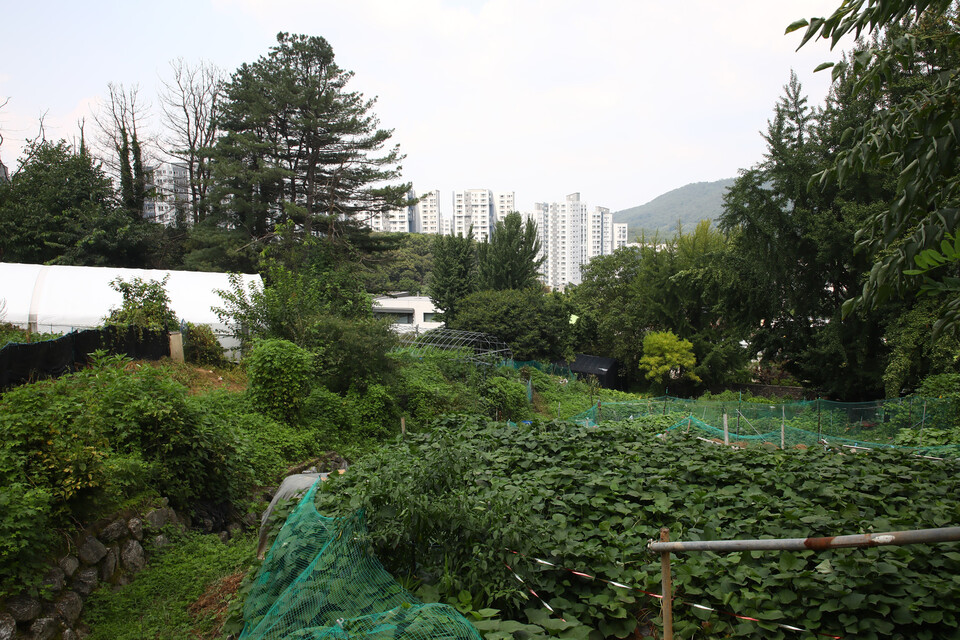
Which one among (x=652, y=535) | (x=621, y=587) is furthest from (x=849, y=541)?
(x=652, y=535)

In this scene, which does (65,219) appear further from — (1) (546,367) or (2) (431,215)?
(2) (431,215)

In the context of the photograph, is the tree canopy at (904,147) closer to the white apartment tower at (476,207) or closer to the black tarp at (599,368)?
the black tarp at (599,368)

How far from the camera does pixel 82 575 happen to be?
4727mm

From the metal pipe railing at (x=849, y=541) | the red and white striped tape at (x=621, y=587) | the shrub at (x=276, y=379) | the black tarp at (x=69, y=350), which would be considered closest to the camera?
the metal pipe railing at (x=849, y=541)

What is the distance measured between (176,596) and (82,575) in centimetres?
80

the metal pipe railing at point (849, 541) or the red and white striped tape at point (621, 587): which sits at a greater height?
the metal pipe railing at point (849, 541)

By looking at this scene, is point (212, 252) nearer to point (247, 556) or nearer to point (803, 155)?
point (247, 556)

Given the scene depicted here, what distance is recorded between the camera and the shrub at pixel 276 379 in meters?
9.43

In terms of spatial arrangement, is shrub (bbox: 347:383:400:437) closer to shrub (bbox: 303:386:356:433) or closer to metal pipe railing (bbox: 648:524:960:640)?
shrub (bbox: 303:386:356:433)

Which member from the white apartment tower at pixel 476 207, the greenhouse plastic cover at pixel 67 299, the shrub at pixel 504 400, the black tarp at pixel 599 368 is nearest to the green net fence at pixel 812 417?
the shrub at pixel 504 400

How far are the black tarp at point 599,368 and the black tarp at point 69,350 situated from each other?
2070 centimetres

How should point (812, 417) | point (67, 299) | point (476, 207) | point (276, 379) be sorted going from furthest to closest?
point (476, 207) → point (67, 299) → point (812, 417) → point (276, 379)

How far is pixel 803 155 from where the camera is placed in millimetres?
Result: 18594

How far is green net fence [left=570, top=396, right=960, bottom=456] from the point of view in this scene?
36.7 feet
